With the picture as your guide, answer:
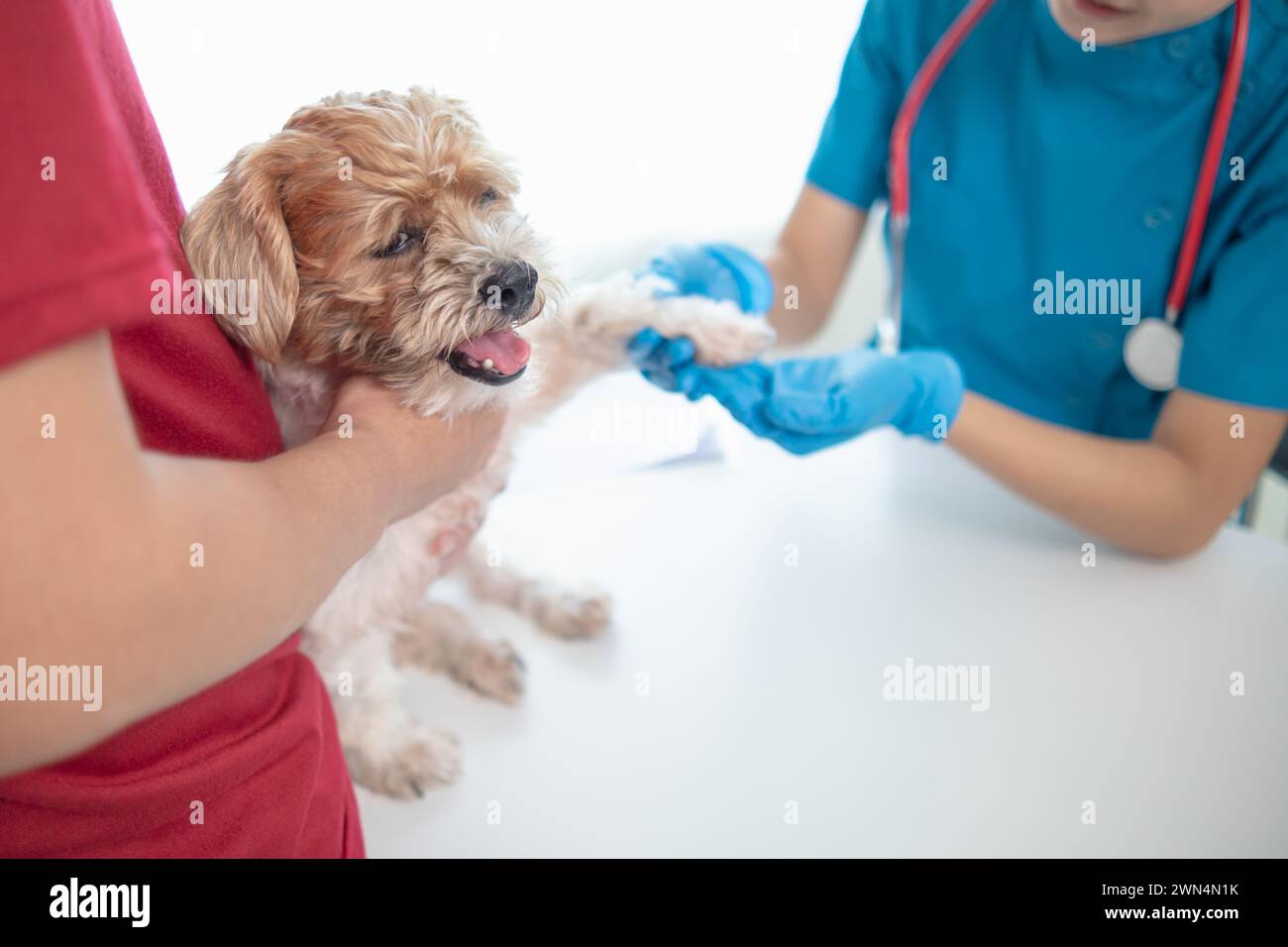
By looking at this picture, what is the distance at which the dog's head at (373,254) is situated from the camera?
0.83 m

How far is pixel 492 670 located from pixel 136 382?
24.6 inches

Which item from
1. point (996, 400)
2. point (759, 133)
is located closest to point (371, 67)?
point (759, 133)

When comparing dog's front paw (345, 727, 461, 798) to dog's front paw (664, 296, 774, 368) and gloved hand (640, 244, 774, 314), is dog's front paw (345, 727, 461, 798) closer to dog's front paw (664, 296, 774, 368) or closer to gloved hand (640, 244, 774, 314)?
dog's front paw (664, 296, 774, 368)

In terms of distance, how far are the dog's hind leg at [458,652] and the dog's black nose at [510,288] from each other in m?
0.45

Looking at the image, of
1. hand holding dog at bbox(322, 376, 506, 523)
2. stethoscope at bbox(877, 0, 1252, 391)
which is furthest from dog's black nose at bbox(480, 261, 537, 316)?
stethoscope at bbox(877, 0, 1252, 391)

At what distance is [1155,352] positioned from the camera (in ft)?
4.15

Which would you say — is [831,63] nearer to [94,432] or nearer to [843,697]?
[843,697]

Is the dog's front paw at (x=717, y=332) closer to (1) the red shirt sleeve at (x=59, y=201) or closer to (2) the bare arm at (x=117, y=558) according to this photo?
(2) the bare arm at (x=117, y=558)

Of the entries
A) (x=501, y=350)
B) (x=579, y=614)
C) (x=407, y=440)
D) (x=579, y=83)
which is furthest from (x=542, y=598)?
(x=579, y=83)

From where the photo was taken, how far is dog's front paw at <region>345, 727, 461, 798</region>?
3.39 ft

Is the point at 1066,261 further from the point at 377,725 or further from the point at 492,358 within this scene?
the point at 377,725

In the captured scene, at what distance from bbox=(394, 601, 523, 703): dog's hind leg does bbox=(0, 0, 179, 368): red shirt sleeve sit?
2.70ft

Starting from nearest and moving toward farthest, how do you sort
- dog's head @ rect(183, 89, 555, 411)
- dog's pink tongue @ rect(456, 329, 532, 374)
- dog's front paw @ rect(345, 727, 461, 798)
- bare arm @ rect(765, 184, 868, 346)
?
dog's head @ rect(183, 89, 555, 411)
dog's pink tongue @ rect(456, 329, 532, 374)
dog's front paw @ rect(345, 727, 461, 798)
bare arm @ rect(765, 184, 868, 346)

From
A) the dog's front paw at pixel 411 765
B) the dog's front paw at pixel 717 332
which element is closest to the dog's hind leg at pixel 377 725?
the dog's front paw at pixel 411 765
